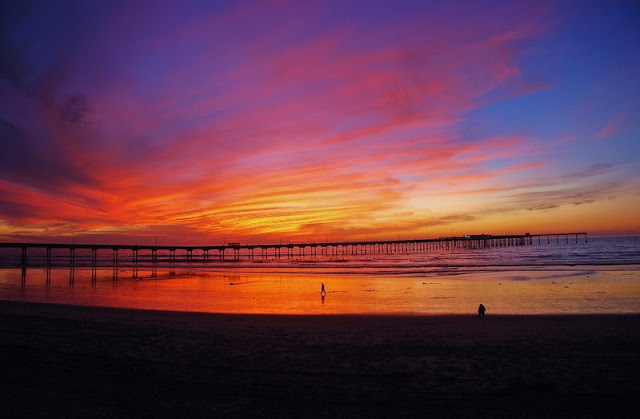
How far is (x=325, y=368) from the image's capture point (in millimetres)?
8086

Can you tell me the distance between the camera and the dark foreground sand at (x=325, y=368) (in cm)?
596

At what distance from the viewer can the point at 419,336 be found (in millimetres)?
11180

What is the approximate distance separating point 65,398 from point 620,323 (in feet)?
47.7

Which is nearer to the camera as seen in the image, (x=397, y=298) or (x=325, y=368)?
(x=325, y=368)

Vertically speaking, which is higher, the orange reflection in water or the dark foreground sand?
the dark foreground sand

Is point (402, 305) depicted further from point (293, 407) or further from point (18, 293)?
point (18, 293)

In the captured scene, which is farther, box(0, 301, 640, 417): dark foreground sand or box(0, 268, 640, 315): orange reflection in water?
box(0, 268, 640, 315): orange reflection in water

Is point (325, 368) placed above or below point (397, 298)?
above

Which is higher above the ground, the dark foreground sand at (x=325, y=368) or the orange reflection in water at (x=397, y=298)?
the dark foreground sand at (x=325, y=368)

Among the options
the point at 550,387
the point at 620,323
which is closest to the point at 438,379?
the point at 550,387

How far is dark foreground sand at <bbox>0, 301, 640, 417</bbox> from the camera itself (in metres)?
5.96

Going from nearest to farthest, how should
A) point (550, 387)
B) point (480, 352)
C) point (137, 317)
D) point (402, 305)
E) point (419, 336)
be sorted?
1. point (550, 387)
2. point (480, 352)
3. point (419, 336)
4. point (137, 317)
5. point (402, 305)

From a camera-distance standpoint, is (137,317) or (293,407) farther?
(137,317)

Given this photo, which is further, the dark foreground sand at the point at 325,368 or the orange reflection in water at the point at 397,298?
the orange reflection in water at the point at 397,298
